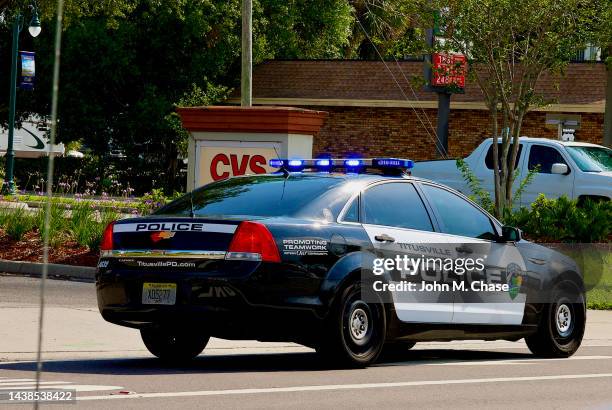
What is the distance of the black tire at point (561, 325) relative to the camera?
11930 mm

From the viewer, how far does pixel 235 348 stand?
12.0 m

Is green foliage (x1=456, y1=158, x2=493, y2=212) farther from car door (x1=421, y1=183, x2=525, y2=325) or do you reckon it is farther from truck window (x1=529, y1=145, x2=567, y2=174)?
car door (x1=421, y1=183, x2=525, y2=325)

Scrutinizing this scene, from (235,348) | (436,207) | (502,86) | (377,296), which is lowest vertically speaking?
(235,348)

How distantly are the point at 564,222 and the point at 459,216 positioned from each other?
9138 mm

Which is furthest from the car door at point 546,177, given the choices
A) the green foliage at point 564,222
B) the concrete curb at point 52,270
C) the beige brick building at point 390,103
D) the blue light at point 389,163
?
the beige brick building at point 390,103

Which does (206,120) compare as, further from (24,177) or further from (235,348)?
(24,177)

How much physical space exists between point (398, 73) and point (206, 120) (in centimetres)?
2365

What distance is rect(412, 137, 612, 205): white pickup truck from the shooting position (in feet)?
75.3

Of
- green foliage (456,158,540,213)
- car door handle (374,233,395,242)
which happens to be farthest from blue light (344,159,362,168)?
green foliage (456,158,540,213)

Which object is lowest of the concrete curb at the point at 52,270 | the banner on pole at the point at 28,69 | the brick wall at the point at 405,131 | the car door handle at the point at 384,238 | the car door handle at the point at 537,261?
the concrete curb at the point at 52,270

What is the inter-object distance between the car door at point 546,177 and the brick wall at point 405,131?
1570cm

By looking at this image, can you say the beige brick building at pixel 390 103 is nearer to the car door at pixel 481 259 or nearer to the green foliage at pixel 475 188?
the green foliage at pixel 475 188

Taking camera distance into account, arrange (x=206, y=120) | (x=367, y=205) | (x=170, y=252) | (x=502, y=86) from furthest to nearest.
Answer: (x=502, y=86)
(x=206, y=120)
(x=367, y=205)
(x=170, y=252)

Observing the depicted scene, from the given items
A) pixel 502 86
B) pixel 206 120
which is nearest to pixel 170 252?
pixel 206 120
